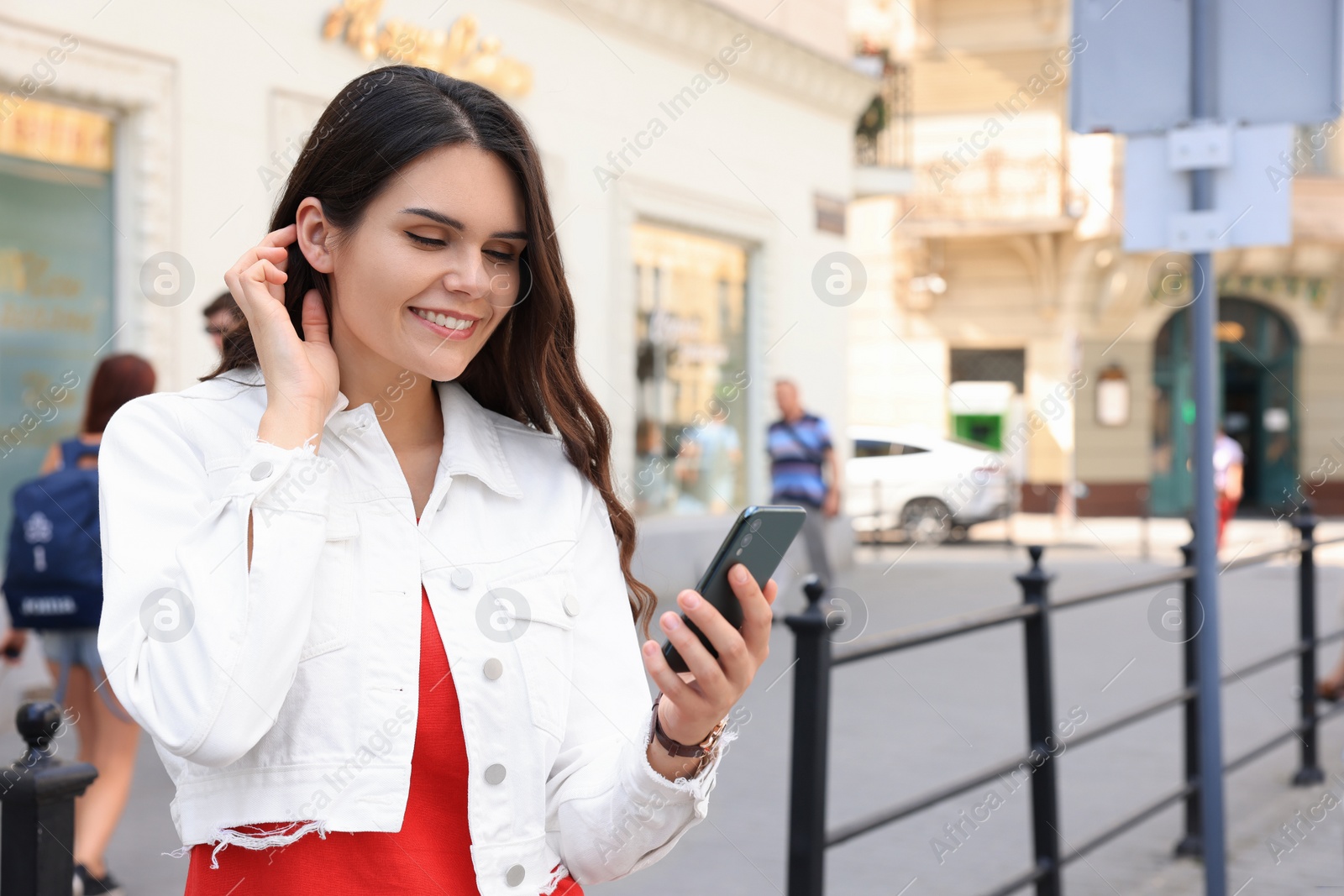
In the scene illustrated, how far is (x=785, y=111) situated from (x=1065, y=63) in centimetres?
1058

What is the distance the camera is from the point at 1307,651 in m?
6.06

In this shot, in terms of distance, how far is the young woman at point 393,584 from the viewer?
136 cm

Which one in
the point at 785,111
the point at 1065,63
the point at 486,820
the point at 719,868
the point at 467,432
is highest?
the point at 1065,63

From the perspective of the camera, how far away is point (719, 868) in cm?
467

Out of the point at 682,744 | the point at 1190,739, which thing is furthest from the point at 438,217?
the point at 1190,739

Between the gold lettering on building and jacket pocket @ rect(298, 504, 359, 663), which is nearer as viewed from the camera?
jacket pocket @ rect(298, 504, 359, 663)

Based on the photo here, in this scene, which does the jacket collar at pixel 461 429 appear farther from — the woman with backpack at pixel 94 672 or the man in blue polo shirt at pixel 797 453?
the man in blue polo shirt at pixel 797 453

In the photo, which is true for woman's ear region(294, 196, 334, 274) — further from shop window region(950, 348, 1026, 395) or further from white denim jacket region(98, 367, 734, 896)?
shop window region(950, 348, 1026, 395)

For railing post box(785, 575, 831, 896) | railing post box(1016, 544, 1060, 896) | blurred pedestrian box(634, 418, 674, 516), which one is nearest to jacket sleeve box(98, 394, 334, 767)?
railing post box(785, 575, 831, 896)

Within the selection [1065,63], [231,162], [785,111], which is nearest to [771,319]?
[785,111]

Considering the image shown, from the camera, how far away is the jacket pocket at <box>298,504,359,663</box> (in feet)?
4.83

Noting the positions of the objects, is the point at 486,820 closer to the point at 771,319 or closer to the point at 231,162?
the point at 231,162

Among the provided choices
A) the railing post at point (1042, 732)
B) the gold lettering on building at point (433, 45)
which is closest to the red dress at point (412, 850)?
the railing post at point (1042, 732)

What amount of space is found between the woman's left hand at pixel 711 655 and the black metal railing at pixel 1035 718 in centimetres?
142
